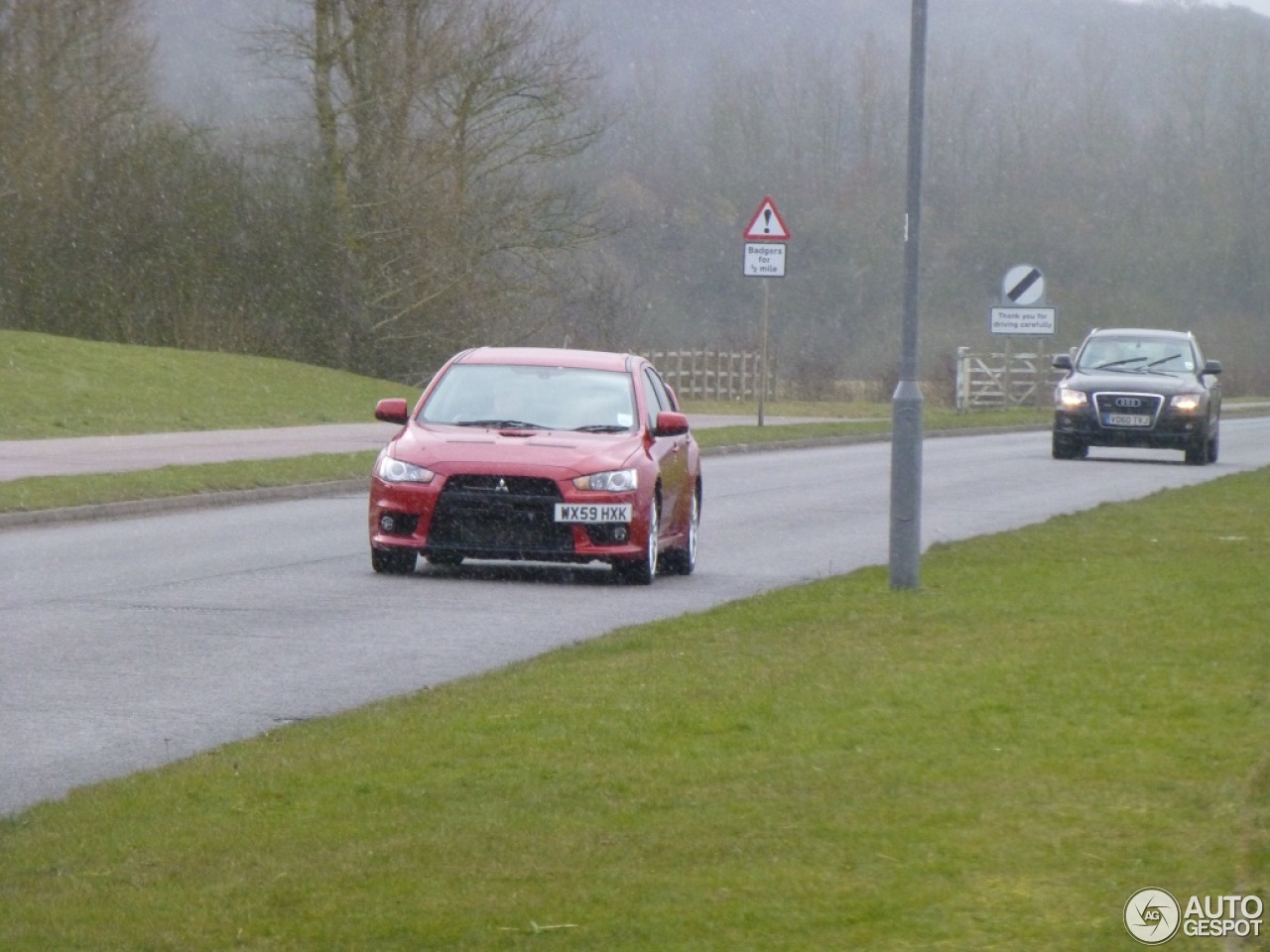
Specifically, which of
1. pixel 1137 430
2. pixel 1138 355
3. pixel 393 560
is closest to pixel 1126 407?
pixel 1137 430

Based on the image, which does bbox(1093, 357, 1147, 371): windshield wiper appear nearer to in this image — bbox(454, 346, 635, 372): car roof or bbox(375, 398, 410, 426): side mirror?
bbox(454, 346, 635, 372): car roof

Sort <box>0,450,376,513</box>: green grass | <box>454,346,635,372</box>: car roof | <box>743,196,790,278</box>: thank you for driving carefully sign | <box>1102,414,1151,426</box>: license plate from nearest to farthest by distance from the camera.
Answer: <box>454,346,635,372</box>: car roof, <box>0,450,376,513</box>: green grass, <box>1102,414,1151,426</box>: license plate, <box>743,196,790,278</box>: thank you for driving carefully sign

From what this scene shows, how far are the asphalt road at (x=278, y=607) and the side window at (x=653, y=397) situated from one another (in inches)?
46.4

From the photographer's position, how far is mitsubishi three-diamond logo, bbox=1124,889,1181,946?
4855 mm

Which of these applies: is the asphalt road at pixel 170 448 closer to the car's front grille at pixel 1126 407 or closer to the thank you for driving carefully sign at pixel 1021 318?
the car's front grille at pixel 1126 407

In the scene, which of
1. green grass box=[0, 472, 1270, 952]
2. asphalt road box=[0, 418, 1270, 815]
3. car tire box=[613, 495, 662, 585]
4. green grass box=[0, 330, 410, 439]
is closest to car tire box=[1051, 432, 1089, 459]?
asphalt road box=[0, 418, 1270, 815]

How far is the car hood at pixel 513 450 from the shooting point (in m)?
14.3

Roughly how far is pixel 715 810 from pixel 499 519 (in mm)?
7965

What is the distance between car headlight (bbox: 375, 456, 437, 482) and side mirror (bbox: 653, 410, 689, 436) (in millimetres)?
1762

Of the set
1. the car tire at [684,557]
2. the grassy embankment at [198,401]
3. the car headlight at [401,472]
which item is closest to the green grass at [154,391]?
the grassy embankment at [198,401]

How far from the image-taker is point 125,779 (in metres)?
7.24

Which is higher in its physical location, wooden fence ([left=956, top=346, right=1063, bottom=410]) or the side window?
the side window

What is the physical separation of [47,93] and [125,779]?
138 ft

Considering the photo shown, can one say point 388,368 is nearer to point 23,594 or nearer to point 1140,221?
point 23,594
